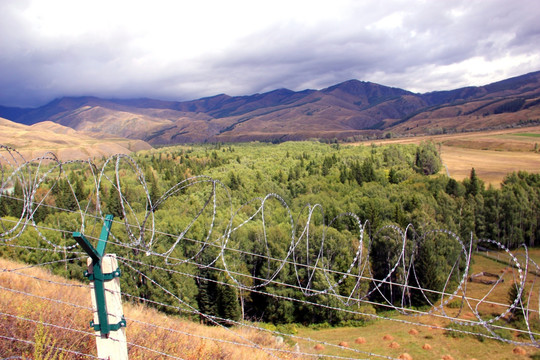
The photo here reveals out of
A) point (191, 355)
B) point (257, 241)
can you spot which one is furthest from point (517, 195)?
point (191, 355)

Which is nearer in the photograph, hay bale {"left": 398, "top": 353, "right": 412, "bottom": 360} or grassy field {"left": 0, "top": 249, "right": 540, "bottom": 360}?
grassy field {"left": 0, "top": 249, "right": 540, "bottom": 360}

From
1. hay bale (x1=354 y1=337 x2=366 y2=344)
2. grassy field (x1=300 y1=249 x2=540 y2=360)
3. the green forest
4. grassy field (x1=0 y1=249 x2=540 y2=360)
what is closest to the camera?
grassy field (x1=0 y1=249 x2=540 y2=360)

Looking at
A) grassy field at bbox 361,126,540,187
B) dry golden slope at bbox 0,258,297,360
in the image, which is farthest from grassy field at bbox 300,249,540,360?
grassy field at bbox 361,126,540,187

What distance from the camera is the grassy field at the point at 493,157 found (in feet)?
293

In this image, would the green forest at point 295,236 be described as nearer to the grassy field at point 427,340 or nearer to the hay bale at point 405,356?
the grassy field at point 427,340

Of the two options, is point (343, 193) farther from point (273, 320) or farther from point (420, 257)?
point (273, 320)

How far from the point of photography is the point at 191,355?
25.0 ft

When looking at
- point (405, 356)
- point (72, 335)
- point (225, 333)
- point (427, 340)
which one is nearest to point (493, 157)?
point (427, 340)

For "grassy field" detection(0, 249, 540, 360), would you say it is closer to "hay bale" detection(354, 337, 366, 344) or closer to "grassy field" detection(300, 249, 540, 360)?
"grassy field" detection(300, 249, 540, 360)

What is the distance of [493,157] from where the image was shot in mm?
112250

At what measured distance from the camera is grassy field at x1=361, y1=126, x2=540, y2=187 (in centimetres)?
8944

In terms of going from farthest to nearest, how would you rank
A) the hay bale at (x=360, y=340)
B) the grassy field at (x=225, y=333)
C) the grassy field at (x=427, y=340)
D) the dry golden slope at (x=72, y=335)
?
1. the hay bale at (x=360, y=340)
2. the grassy field at (x=427, y=340)
3. the grassy field at (x=225, y=333)
4. the dry golden slope at (x=72, y=335)

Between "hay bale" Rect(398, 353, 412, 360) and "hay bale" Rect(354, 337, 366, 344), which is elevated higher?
"hay bale" Rect(398, 353, 412, 360)

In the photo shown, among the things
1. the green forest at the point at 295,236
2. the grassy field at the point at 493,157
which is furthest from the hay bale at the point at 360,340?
the grassy field at the point at 493,157
